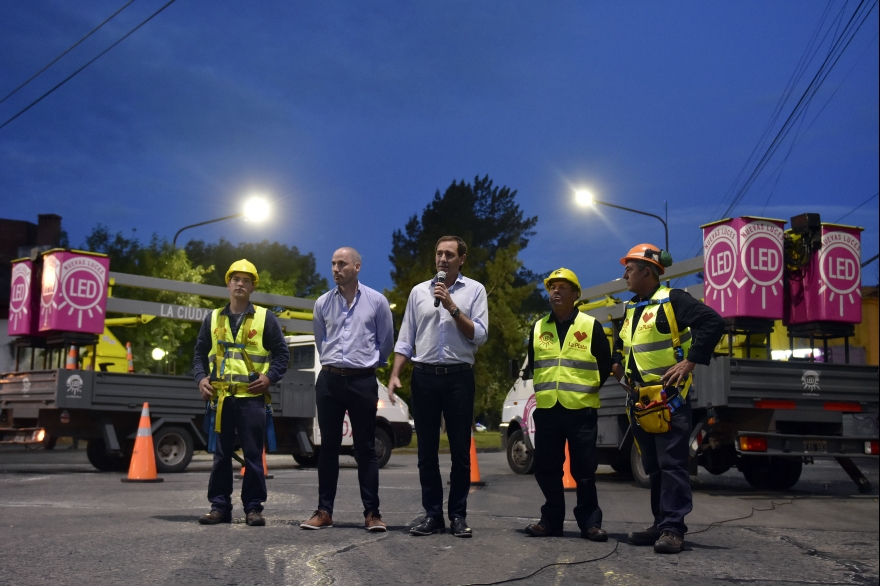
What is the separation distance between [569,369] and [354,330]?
58.1 inches

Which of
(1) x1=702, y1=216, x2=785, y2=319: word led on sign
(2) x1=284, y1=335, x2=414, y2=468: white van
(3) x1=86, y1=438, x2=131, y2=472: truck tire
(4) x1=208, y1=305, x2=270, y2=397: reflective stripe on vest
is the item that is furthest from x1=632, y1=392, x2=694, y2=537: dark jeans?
(3) x1=86, y1=438, x2=131, y2=472: truck tire

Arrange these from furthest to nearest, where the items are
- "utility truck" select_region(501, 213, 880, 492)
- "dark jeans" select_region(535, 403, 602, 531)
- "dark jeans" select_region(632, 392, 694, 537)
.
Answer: "utility truck" select_region(501, 213, 880, 492) < "dark jeans" select_region(535, 403, 602, 531) < "dark jeans" select_region(632, 392, 694, 537)

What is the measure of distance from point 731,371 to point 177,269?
2897 centimetres

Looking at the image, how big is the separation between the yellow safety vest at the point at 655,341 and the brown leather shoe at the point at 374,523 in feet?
6.17

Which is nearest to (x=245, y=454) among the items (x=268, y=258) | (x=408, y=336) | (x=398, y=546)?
(x=408, y=336)

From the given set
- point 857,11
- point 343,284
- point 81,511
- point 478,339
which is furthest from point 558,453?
point 857,11

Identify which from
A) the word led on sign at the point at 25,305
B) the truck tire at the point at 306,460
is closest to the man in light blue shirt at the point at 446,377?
the truck tire at the point at 306,460

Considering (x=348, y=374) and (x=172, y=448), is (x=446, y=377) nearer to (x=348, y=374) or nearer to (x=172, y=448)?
(x=348, y=374)

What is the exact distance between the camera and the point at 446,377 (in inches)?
246

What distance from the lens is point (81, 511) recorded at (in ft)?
26.0

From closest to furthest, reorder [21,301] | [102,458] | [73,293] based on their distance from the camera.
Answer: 1. [102,458]
2. [73,293]
3. [21,301]

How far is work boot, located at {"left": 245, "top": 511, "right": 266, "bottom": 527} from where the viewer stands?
259 inches

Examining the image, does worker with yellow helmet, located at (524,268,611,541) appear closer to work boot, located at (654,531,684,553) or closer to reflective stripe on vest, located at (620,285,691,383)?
reflective stripe on vest, located at (620,285,691,383)

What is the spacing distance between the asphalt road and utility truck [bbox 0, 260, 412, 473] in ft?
13.4
